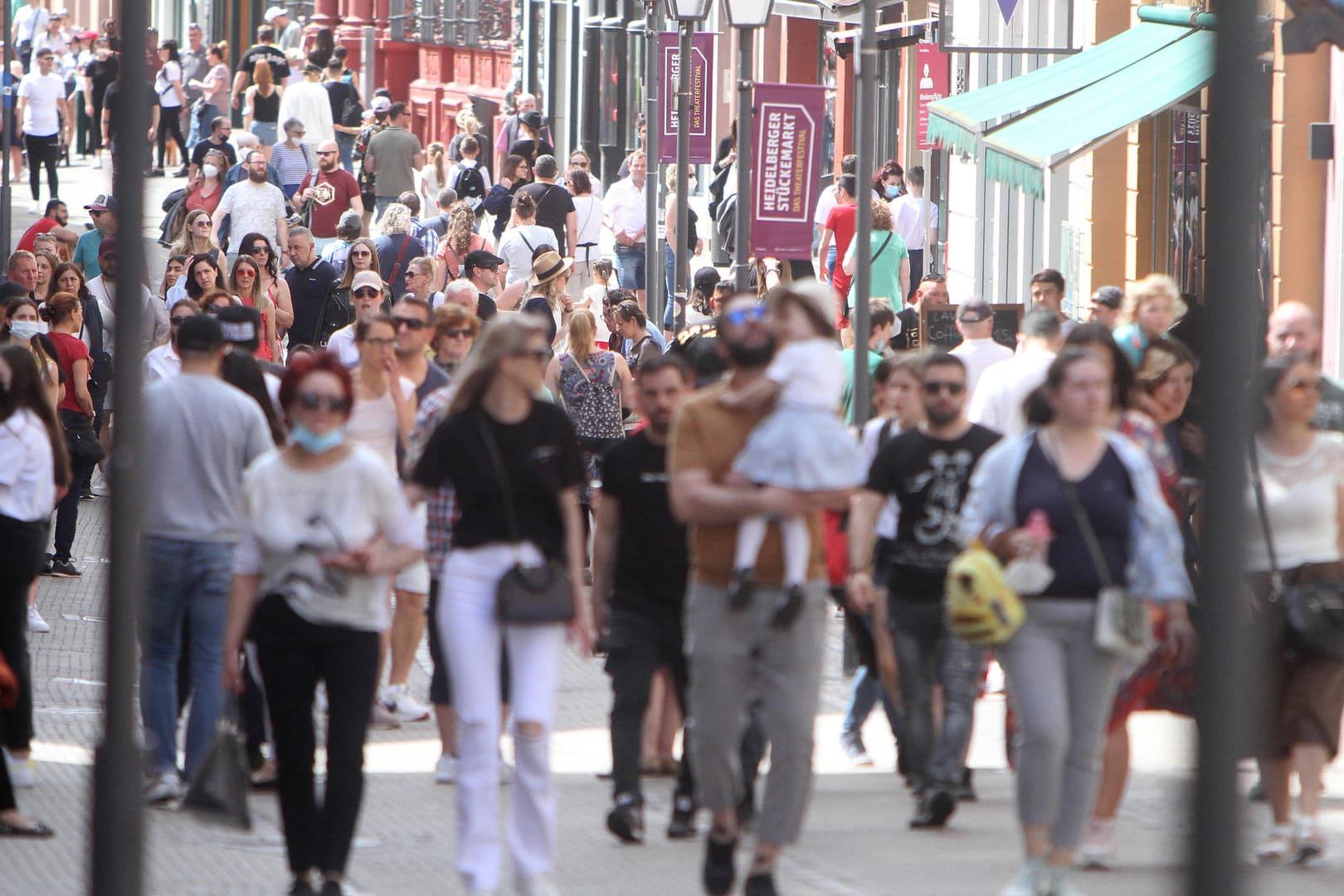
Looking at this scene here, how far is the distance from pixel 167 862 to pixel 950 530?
9.42 ft

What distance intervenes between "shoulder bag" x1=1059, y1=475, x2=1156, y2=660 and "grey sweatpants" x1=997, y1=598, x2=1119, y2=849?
0.18 feet

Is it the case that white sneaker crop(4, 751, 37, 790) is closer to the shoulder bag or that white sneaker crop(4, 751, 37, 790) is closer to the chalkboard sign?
the shoulder bag

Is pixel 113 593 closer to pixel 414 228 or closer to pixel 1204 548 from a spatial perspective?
pixel 1204 548

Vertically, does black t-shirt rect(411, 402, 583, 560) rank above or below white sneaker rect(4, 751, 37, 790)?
above

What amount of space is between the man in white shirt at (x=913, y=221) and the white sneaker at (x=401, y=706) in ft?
43.1

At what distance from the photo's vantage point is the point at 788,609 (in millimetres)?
6480

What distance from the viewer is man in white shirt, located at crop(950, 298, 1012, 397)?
1113 cm

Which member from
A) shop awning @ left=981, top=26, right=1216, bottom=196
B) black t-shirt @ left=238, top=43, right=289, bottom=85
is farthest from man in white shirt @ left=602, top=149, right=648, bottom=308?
black t-shirt @ left=238, top=43, right=289, bottom=85

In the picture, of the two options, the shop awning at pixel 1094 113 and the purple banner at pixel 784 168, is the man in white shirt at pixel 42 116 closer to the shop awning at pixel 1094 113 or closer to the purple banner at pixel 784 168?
the shop awning at pixel 1094 113

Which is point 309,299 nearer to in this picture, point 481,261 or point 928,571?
point 481,261

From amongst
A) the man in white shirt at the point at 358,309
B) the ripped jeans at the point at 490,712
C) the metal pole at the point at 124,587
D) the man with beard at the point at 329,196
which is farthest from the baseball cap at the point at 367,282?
the man with beard at the point at 329,196

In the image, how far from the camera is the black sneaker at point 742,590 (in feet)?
21.2

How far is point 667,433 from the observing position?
7945 mm

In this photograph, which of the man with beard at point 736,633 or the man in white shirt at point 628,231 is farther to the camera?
the man in white shirt at point 628,231
